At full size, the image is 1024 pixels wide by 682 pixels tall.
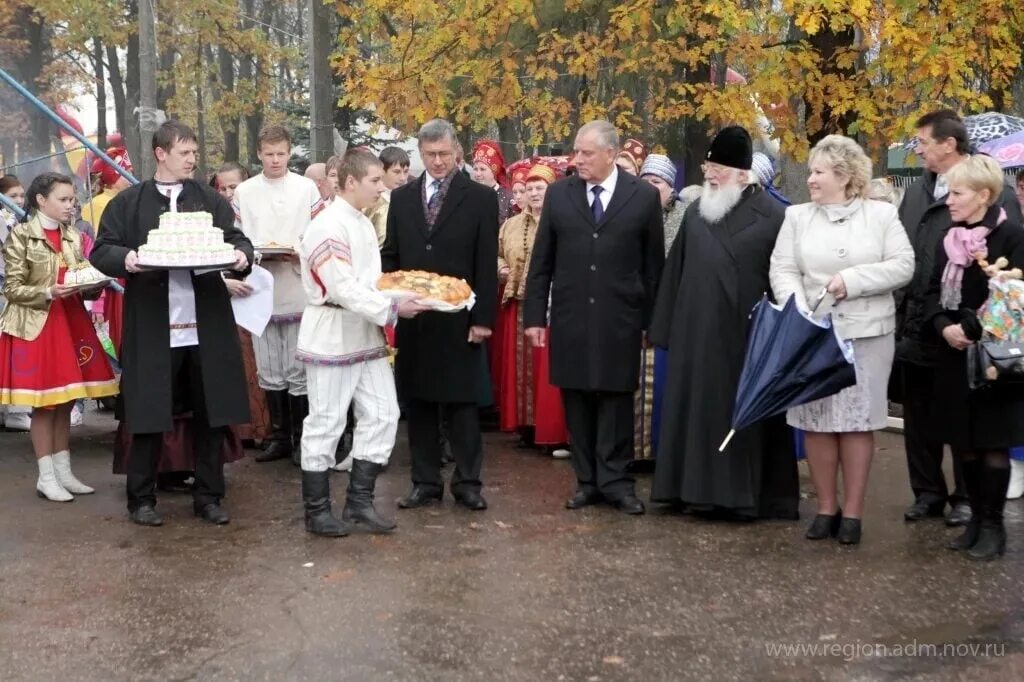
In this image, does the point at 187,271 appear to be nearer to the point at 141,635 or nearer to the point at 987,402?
the point at 141,635

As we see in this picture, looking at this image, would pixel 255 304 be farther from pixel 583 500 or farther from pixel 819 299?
pixel 819 299

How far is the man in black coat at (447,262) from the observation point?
23.8ft

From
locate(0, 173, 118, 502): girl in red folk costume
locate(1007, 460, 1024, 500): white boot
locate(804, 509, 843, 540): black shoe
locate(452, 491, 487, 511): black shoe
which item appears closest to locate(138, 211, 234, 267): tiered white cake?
locate(0, 173, 118, 502): girl in red folk costume

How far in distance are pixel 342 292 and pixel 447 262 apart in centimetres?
95

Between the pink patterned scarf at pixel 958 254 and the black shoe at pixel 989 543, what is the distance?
3.26ft

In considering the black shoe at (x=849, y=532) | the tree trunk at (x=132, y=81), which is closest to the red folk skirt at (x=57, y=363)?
the black shoe at (x=849, y=532)

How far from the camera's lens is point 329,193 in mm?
9945

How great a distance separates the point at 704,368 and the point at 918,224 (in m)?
1.28

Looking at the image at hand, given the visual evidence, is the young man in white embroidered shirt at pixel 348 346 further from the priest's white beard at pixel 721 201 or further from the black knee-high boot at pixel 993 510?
the black knee-high boot at pixel 993 510

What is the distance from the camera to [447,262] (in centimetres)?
727

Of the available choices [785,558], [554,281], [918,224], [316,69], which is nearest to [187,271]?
[554,281]

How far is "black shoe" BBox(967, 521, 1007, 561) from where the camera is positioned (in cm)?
623

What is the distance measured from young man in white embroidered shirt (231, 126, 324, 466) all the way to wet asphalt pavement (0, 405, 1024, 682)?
52.7 inches

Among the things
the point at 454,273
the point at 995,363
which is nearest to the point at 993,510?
the point at 995,363
